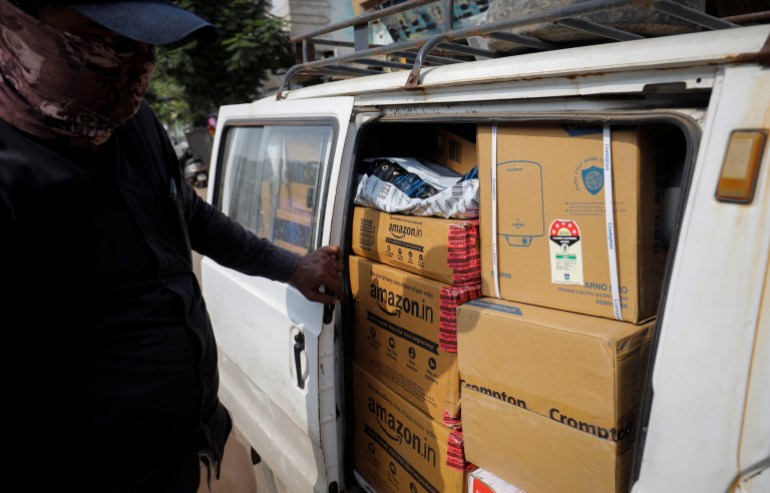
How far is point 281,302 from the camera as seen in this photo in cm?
197

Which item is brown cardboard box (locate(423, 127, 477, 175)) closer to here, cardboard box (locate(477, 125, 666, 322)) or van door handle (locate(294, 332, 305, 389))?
cardboard box (locate(477, 125, 666, 322))

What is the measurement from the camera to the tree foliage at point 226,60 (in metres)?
11.3

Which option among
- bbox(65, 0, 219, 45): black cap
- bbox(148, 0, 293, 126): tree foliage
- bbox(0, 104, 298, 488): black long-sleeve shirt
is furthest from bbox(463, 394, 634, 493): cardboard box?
bbox(148, 0, 293, 126): tree foliage

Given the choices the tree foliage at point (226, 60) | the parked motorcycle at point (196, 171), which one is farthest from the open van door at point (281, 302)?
the parked motorcycle at point (196, 171)

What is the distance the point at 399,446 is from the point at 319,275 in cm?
67

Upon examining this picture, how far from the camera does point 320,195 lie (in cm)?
189

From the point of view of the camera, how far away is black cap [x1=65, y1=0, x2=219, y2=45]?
0.97 meters

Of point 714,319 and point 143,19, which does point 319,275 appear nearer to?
point 143,19

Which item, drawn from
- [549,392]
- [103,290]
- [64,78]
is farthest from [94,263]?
[549,392]

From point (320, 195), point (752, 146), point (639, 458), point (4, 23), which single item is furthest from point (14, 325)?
point (752, 146)

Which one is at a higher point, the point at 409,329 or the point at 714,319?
the point at 714,319

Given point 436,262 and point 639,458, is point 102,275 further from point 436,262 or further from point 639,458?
point 639,458

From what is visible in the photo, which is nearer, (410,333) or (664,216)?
(664,216)

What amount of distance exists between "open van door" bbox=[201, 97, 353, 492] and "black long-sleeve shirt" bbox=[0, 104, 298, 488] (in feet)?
1.55
